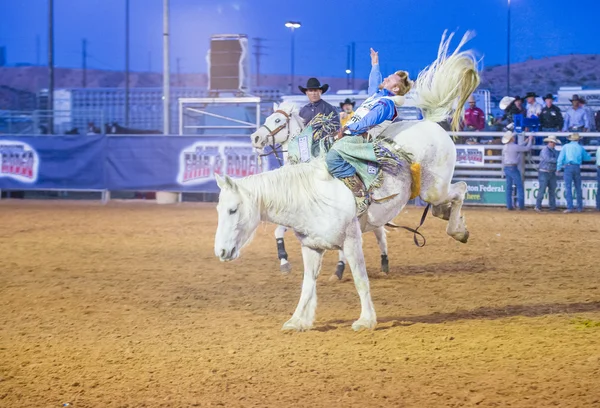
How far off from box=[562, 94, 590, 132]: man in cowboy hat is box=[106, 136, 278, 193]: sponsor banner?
793 centimetres

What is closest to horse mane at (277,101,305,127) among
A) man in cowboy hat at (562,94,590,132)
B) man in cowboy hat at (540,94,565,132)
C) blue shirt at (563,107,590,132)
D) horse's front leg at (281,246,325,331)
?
horse's front leg at (281,246,325,331)

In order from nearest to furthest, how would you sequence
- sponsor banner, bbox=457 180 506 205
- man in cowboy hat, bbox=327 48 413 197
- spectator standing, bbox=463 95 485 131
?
man in cowboy hat, bbox=327 48 413 197 → sponsor banner, bbox=457 180 506 205 → spectator standing, bbox=463 95 485 131

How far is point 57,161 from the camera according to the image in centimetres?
2198

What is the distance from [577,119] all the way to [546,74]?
72.7 m

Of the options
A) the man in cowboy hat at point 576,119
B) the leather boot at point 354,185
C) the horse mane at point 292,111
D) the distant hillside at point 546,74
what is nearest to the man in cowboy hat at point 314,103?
the horse mane at point 292,111

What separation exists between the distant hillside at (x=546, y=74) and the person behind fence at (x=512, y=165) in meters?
60.2

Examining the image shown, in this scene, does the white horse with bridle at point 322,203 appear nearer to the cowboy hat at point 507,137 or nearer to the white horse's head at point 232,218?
the white horse's head at point 232,218

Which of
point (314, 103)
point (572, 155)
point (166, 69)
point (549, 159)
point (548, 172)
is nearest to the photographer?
point (314, 103)

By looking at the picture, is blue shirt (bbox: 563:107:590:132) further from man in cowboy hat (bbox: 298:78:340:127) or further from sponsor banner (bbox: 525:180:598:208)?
man in cowboy hat (bbox: 298:78:340:127)

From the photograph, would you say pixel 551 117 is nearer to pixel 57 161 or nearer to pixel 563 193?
pixel 563 193

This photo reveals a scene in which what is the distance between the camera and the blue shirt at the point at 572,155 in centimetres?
1848

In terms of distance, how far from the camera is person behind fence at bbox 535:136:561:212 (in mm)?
18781

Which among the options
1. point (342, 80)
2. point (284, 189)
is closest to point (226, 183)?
point (284, 189)

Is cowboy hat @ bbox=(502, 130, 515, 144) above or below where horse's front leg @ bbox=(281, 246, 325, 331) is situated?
above
